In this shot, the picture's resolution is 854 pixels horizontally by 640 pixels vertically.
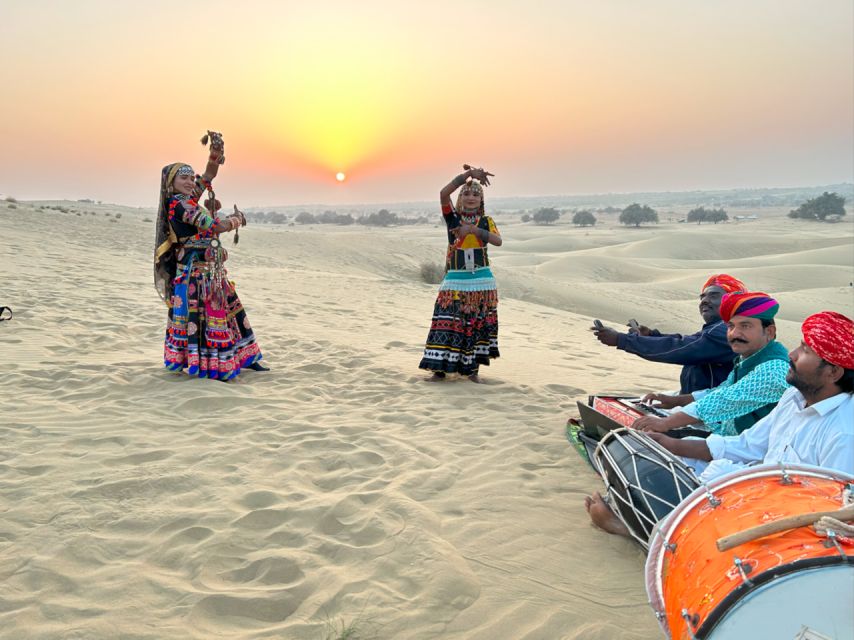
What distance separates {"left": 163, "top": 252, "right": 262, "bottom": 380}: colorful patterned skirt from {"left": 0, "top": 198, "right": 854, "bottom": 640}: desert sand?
0.21m

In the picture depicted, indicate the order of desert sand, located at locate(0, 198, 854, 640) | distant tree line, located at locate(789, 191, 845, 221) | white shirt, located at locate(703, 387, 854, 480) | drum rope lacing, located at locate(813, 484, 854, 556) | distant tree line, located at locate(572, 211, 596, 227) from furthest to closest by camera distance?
distant tree line, located at locate(572, 211, 596, 227) → distant tree line, located at locate(789, 191, 845, 221) → desert sand, located at locate(0, 198, 854, 640) → white shirt, located at locate(703, 387, 854, 480) → drum rope lacing, located at locate(813, 484, 854, 556)

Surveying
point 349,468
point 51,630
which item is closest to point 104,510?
point 51,630

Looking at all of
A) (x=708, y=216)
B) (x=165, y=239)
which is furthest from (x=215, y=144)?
(x=708, y=216)

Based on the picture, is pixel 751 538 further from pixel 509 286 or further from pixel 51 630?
pixel 509 286

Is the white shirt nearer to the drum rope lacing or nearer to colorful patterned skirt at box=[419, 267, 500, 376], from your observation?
the drum rope lacing

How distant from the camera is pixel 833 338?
9.56ft

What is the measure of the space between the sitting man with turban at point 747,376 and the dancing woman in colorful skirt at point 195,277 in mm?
4188

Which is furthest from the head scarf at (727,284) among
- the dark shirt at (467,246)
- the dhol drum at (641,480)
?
the dark shirt at (467,246)

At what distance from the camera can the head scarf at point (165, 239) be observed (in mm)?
6055

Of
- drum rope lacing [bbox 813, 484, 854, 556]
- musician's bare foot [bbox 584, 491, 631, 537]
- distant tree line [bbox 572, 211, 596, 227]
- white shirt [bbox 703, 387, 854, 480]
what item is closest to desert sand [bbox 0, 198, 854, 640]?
musician's bare foot [bbox 584, 491, 631, 537]

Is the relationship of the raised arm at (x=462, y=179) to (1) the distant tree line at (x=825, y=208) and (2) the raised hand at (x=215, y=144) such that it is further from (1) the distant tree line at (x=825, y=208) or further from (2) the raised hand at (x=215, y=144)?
(1) the distant tree line at (x=825, y=208)

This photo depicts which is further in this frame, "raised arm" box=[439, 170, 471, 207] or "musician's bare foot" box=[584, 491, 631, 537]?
"raised arm" box=[439, 170, 471, 207]

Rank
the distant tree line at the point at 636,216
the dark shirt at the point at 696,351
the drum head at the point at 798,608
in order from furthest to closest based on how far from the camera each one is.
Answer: the distant tree line at the point at 636,216 → the dark shirt at the point at 696,351 → the drum head at the point at 798,608

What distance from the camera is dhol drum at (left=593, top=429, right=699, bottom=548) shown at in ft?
10.4
